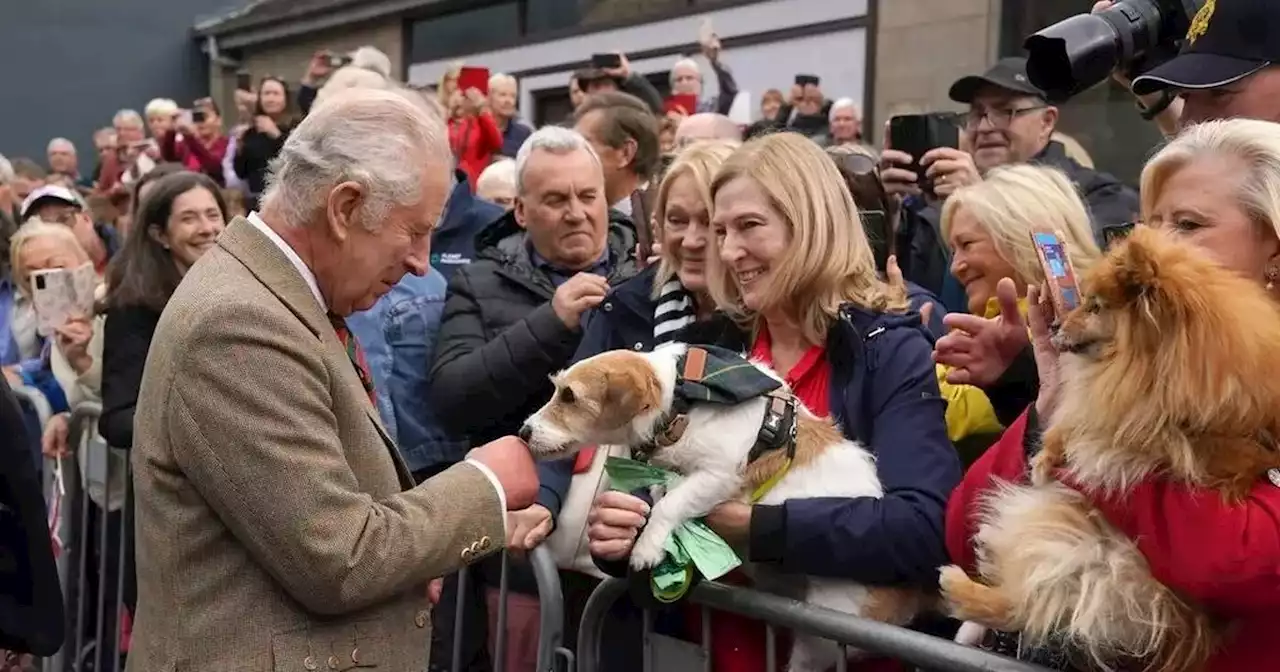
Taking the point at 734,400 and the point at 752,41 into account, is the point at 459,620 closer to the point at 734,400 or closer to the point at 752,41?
the point at 734,400

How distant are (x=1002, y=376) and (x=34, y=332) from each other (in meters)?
4.97

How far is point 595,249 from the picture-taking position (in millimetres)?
3867

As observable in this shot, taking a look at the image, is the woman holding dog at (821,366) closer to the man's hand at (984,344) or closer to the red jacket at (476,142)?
the man's hand at (984,344)

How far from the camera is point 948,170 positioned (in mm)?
3625

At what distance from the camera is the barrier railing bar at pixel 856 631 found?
6.50 feet

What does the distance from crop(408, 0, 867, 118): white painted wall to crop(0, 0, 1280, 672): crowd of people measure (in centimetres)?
560

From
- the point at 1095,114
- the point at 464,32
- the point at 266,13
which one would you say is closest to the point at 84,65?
the point at 266,13

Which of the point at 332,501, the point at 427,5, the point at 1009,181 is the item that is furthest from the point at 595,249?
the point at 427,5

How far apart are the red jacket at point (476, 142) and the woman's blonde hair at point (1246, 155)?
541cm

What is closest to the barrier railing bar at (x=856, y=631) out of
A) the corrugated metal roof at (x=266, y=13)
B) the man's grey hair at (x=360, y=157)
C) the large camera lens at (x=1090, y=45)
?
the man's grey hair at (x=360, y=157)

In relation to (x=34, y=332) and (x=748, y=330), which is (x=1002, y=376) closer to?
(x=748, y=330)

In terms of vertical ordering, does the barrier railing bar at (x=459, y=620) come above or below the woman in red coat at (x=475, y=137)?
below

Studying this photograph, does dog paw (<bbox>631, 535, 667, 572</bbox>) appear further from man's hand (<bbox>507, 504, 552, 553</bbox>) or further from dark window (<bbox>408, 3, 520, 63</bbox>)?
dark window (<bbox>408, 3, 520, 63</bbox>)

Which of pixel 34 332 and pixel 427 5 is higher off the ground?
pixel 427 5
